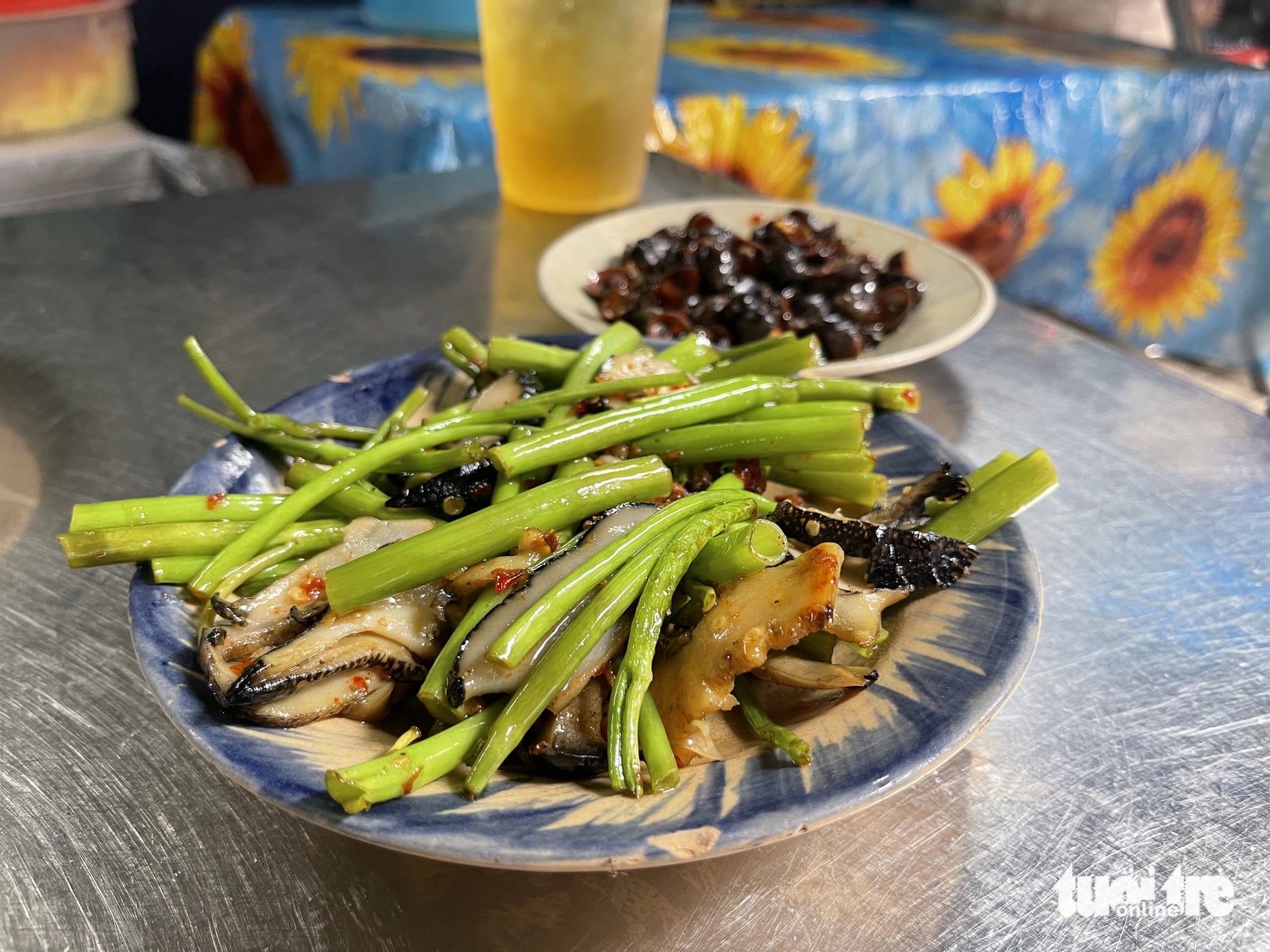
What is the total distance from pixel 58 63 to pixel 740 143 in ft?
8.38

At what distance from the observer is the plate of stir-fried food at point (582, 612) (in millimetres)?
656

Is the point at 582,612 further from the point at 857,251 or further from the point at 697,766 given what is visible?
the point at 857,251

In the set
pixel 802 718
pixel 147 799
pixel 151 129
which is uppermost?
pixel 802 718

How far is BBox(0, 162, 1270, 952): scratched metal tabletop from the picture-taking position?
0.78 metres

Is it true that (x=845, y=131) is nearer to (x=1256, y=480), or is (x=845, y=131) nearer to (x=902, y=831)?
(x=1256, y=480)

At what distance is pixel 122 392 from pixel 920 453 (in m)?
1.29

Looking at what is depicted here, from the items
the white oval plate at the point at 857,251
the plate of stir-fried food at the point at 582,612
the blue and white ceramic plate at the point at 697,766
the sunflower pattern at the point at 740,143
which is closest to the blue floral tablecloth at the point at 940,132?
the sunflower pattern at the point at 740,143

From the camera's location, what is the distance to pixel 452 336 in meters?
1.21

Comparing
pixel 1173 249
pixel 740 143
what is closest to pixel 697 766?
pixel 740 143

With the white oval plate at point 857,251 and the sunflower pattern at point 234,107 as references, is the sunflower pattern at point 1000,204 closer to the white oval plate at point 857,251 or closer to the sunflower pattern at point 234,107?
the white oval plate at point 857,251

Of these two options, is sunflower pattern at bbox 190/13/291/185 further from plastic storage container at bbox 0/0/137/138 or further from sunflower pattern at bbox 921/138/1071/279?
sunflower pattern at bbox 921/138/1071/279

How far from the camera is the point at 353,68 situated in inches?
128

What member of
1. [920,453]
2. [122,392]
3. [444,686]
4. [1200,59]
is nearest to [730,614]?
[444,686]

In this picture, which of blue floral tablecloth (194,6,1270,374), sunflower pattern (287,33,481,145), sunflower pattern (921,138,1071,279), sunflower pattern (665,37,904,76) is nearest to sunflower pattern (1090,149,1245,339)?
blue floral tablecloth (194,6,1270,374)
